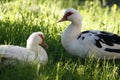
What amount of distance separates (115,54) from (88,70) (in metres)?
0.65

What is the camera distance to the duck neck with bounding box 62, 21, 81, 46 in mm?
5223

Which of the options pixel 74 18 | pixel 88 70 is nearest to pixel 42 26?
pixel 74 18

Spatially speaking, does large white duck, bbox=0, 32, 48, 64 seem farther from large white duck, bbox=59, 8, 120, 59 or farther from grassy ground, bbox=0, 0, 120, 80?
large white duck, bbox=59, 8, 120, 59

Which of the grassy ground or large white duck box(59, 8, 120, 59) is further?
large white duck box(59, 8, 120, 59)

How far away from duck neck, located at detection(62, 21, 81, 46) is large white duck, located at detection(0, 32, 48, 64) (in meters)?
0.52

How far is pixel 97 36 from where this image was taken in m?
5.13

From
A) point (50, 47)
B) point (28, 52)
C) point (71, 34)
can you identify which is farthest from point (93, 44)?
point (28, 52)

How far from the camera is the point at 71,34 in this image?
5.26 metres

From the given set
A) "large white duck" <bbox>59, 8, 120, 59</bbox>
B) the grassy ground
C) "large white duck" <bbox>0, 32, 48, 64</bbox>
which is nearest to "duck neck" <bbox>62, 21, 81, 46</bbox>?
"large white duck" <bbox>59, 8, 120, 59</bbox>

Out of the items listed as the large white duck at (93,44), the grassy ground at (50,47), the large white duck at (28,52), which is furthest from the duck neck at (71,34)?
the large white duck at (28,52)

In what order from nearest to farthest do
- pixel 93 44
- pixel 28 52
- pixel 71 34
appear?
pixel 28 52, pixel 93 44, pixel 71 34

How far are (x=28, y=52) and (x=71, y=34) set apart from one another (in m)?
0.97

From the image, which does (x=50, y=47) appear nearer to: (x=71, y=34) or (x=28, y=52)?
(x=71, y=34)

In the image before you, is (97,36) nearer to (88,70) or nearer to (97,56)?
(97,56)
